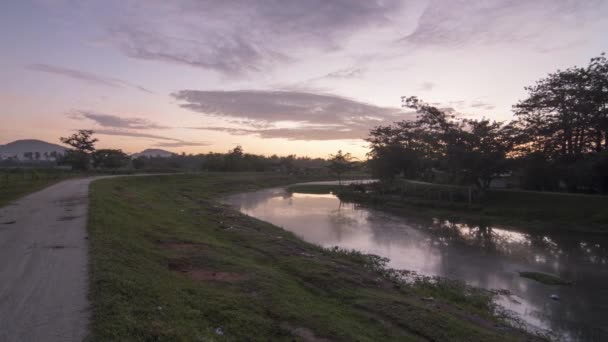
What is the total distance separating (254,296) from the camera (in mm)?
6652

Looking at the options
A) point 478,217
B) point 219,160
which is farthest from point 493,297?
point 219,160

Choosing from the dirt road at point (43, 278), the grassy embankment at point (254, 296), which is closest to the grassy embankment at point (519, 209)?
the grassy embankment at point (254, 296)

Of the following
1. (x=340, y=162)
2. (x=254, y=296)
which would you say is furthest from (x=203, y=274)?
(x=340, y=162)

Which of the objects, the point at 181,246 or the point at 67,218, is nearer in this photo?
the point at 181,246

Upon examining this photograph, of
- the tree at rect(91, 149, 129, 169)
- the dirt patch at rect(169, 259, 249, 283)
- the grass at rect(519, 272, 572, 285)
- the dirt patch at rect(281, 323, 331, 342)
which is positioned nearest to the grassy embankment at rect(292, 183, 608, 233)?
the grass at rect(519, 272, 572, 285)

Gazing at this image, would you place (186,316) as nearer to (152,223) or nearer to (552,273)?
(152,223)

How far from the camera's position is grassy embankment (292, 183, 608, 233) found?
19891 mm

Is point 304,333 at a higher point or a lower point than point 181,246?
lower

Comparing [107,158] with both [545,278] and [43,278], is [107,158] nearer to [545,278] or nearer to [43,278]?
[43,278]

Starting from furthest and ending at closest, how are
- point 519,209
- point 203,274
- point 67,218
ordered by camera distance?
1. point 519,209
2. point 67,218
3. point 203,274

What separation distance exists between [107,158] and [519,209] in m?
51.3

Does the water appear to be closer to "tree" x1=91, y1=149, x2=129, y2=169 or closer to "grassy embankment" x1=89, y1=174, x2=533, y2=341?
"grassy embankment" x1=89, y1=174, x2=533, y2=341

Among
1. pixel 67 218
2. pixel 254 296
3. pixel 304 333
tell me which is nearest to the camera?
pixel 304 333

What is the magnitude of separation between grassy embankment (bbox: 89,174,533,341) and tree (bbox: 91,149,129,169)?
41867 mm
